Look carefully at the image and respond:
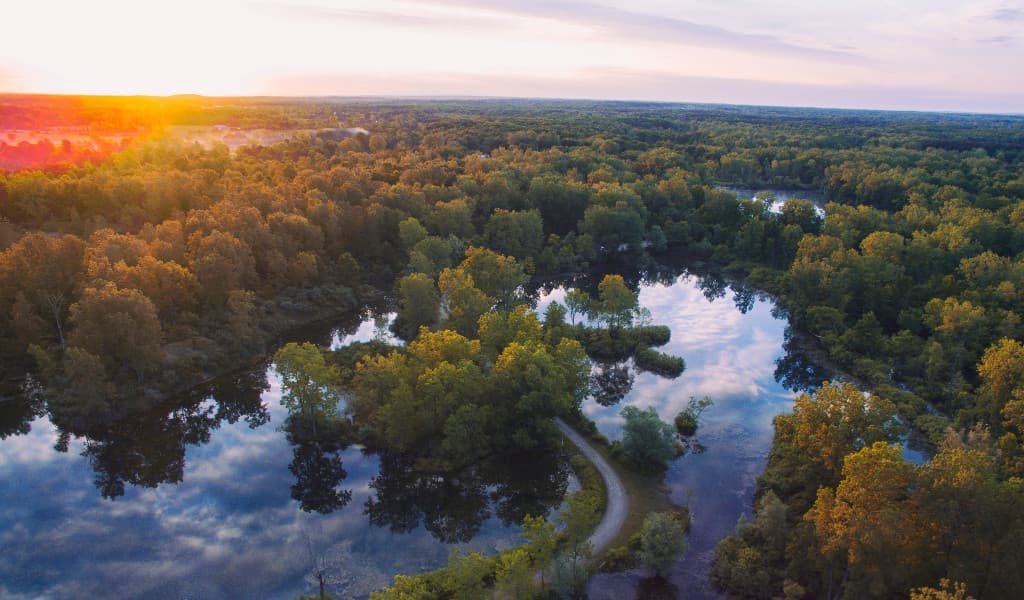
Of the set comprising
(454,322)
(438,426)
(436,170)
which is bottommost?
(438,426)

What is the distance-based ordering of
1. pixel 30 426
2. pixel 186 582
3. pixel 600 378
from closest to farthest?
pixel 186 582
pixel 30 426
pixel 600 378

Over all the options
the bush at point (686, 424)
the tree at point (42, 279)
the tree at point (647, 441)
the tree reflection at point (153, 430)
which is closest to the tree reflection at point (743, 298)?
the bush at point (686, 424)

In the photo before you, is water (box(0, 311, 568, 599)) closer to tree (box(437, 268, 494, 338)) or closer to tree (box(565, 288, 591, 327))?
tree (box(437, 268, 494, 338))

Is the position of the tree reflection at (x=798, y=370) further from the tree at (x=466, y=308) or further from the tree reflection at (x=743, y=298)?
the tree at (x=466, y=308)

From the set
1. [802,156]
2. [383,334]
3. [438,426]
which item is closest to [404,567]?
[438,426]

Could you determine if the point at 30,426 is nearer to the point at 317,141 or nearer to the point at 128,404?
the point at 128,404

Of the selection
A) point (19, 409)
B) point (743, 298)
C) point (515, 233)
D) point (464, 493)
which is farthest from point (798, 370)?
point (19, 409)

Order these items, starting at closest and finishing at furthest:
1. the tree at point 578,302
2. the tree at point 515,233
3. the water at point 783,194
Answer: the tree at point 578,302
the tree at point 515,233
the water at point 783,194
